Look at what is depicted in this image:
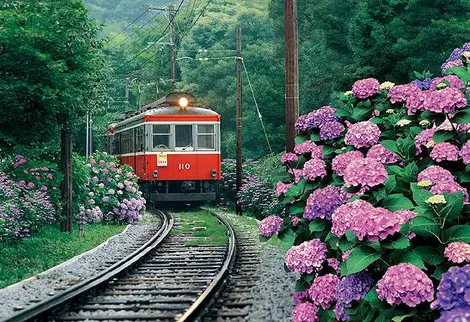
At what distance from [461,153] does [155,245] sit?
1025 centimetres

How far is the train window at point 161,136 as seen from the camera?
25.7 m

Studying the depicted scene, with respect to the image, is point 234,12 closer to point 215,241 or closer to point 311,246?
point 215,241

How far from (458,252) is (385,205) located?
2.82 feet

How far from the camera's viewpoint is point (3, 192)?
14641mm

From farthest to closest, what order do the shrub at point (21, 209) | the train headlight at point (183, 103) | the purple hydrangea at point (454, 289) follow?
the train headlight at point (183, 103)
the shrub at point (21, 209)
the purple hydrangea at point (454, 289)

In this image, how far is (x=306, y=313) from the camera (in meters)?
6.46

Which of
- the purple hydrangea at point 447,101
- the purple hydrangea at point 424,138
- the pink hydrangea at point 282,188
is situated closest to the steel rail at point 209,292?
the pink hydrangea at point 282,188

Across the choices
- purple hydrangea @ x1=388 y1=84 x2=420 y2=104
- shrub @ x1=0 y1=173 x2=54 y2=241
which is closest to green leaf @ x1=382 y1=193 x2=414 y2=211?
purple hydrangea @ x1=388 y1=84 x2=420 y2=104

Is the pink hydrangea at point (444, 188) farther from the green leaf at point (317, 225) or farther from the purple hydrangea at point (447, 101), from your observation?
the green leaf at point (317, 225)

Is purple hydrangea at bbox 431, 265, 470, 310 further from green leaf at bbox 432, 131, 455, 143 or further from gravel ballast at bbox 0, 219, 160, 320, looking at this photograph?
gravel ballast at bbox 0, 219, 160, 320

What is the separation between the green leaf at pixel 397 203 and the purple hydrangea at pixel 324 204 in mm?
958

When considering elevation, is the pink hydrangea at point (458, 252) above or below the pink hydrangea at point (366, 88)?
below

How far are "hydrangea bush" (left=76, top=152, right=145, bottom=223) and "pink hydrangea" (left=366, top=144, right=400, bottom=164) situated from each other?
14.8m

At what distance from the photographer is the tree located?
1302 cm
